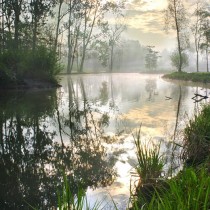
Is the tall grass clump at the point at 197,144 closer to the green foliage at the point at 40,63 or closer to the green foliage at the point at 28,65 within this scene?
the green foliage at the point at 28,65

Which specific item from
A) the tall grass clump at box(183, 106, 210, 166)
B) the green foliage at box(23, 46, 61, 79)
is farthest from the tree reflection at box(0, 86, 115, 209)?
the green foliage at box(23, 46, 61, 79)

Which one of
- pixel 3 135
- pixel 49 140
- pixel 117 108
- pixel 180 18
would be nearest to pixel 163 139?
pixel 49 140

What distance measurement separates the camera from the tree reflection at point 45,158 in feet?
18.6

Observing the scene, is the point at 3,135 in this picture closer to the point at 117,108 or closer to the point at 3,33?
the point at 117,108

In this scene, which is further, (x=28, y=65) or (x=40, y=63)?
(x=40, y=63)

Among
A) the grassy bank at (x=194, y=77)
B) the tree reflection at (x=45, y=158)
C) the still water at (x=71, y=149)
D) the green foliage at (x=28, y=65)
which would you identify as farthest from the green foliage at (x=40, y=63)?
the grassy bank at (x=194, y=77)

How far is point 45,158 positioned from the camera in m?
7.80

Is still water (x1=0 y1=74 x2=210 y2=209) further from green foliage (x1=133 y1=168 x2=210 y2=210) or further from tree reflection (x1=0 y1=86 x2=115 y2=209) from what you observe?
green foliage (x1=133 y1=168 x2=210 y2=210)

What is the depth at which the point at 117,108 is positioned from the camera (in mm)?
17406

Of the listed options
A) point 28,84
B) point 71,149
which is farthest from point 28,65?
point 71,149

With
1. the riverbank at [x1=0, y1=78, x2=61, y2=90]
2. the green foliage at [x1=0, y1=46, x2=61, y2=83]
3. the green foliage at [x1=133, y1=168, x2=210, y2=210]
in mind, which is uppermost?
the green foliage at [x1=0, y1=46, x2=61, y2=83]

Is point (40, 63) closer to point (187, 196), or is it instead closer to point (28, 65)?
point (28, 65)

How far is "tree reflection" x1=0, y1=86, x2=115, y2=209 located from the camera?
5660 millimetres

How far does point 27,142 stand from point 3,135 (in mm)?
1310
